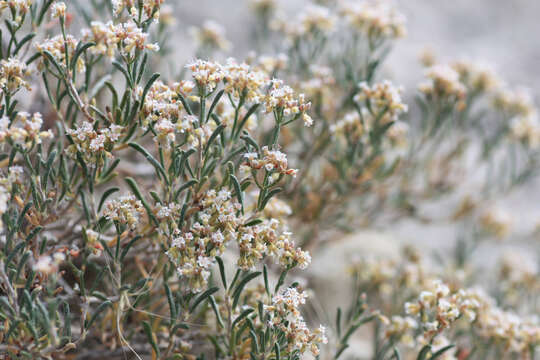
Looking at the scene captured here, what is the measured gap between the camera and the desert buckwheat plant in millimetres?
1218

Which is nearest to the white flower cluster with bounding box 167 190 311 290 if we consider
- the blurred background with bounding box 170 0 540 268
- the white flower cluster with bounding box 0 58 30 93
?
the white flower cluster with bounding box 0 58 30 93

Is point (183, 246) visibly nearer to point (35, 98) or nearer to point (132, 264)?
point (132, 264)

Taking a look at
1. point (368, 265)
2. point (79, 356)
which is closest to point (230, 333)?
point (79, 356)

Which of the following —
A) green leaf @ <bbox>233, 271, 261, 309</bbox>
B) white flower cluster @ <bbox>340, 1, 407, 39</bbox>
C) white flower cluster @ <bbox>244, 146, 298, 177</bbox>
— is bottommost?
green leaf @ <bbox>233, 271, 261, 309</bbox>

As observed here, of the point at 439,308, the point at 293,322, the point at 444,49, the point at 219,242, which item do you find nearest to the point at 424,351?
the point at 439,308

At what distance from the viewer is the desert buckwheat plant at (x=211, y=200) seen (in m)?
1.22

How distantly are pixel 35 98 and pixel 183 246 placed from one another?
114 centimetres

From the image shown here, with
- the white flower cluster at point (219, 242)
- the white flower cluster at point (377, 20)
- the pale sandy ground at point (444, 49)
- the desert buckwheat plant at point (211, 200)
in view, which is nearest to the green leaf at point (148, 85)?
the desert buckwheat plant at point (211, 200)

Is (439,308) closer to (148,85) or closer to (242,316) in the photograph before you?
(242,316)

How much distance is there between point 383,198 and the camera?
2664mm

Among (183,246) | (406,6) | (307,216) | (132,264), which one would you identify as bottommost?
(183,246)

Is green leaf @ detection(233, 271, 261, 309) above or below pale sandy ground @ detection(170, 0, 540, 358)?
below

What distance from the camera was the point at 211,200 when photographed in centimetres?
125

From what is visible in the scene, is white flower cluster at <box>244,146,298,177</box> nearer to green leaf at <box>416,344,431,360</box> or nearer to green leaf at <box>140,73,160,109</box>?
green leaf at <box>140,73,160,109</box>
